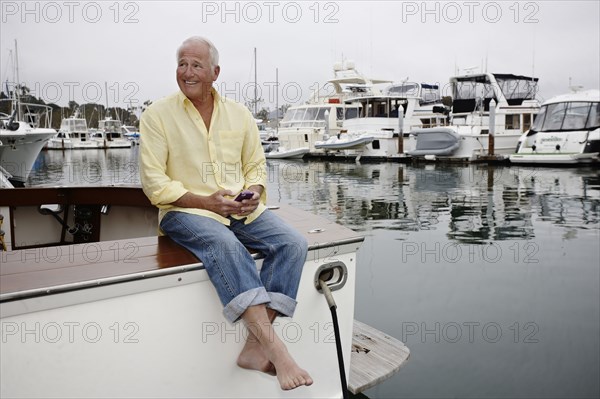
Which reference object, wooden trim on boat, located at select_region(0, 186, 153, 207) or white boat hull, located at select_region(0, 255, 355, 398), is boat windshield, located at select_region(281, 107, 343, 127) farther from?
white boat hull, located at select_region(0, 255, 355, 398)

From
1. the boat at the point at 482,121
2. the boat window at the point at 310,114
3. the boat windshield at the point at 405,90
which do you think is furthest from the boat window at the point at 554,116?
the boat window at the point at 310,114

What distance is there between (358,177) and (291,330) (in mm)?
17381

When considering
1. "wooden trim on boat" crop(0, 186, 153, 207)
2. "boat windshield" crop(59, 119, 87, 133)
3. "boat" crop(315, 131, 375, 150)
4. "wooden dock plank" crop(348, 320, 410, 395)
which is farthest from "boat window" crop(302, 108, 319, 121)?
"boat windshield" crop(59, 119, 87, 133)

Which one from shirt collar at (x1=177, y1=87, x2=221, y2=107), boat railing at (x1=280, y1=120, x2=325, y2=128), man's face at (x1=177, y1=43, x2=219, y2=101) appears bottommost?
shirt collar at (x1=177, y1=87, x2=221, y2=107)

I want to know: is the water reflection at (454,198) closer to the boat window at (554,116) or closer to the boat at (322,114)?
the boat window at (554,116)

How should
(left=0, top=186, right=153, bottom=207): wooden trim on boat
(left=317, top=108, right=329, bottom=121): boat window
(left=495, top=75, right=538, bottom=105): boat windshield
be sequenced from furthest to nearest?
(left=317, top=108, right=329, bottom=121): boat window
(left=495, top=75, right=538, bottom=105): boat windshield
(left=0, top=186, right=153, bottom=207): wooden trim on boat

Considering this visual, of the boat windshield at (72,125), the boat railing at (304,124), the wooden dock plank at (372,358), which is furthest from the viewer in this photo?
the boat windshield at (72,125)

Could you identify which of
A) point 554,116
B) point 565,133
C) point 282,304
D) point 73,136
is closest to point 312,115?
point 554,116

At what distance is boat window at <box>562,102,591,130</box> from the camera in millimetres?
21562

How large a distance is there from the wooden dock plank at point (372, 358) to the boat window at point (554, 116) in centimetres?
2201

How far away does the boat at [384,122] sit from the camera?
2762 centimetres

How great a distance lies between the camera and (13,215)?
4234 millimetres

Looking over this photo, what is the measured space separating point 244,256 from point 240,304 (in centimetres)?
21

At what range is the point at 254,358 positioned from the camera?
87.3 inches
